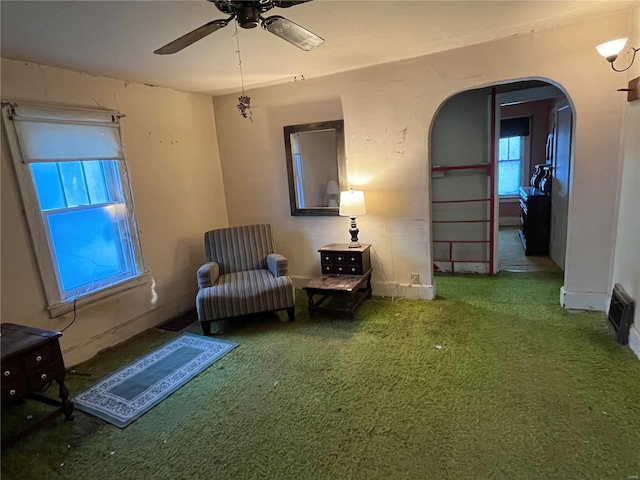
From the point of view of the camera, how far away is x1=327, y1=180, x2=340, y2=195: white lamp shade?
3.91 meters

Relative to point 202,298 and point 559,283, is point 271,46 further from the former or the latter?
point 559,283

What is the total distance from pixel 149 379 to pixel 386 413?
170 centimetres

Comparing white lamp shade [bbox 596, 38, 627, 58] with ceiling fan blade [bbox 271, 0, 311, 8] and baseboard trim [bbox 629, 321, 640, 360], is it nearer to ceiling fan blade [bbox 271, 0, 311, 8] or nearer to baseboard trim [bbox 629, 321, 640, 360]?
baseboard trim [bbox 629, 321, 640, 360]

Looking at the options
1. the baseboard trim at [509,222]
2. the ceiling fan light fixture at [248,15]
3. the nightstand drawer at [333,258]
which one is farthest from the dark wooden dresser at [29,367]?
the baseboard trim at [509,222]

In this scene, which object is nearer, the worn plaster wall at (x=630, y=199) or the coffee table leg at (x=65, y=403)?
the coffee table leg at (x=65, y=403)

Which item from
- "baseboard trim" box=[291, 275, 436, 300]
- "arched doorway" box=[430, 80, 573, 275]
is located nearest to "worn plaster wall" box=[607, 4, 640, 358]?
"arched doorway" box=[430, 80, 573, 275]

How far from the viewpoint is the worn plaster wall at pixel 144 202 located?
2520 millimetres

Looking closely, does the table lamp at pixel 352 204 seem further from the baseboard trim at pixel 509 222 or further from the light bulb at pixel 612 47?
the baseboard trim at pixel 509 222

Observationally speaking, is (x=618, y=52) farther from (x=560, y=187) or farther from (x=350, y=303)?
(x=350, y=303)

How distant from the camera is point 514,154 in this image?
24.2 ft

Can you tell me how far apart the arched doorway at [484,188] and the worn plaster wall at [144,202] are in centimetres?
280

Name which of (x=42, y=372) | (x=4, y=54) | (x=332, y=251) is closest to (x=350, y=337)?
(x=332, y=251)


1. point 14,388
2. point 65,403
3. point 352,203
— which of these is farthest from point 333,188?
point 14,388

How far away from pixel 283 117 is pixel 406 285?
89.3 inches
